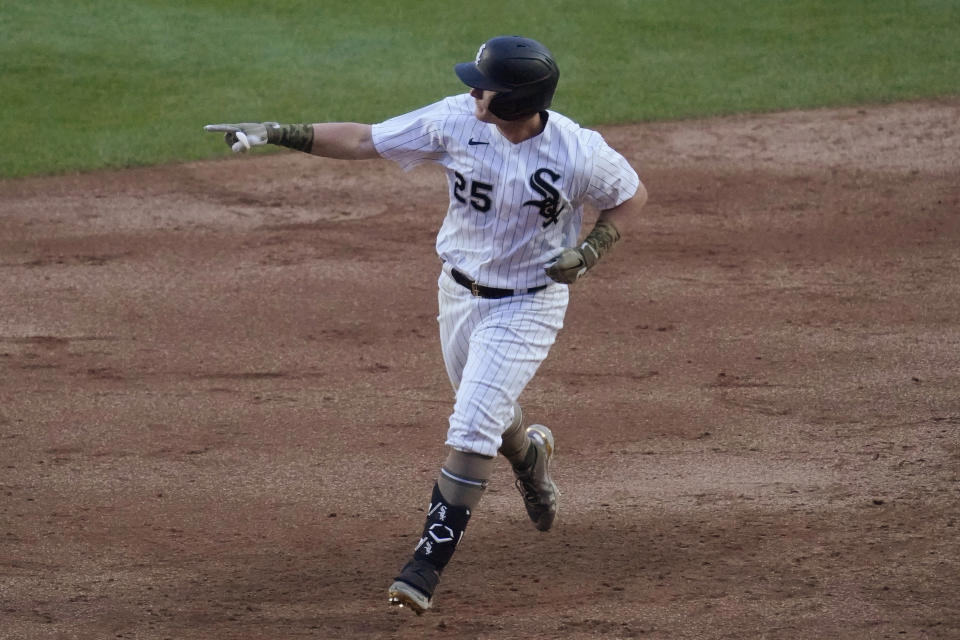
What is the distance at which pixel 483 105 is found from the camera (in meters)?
4.27

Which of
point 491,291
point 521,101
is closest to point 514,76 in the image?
point 521,101

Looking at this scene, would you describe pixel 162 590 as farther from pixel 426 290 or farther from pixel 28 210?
pixel 28 210

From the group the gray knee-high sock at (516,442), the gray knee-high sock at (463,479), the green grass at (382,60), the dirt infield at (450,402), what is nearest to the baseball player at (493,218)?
the gray knee-high sock at (463,479)

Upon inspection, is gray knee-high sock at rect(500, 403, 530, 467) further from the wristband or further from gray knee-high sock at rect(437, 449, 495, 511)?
the wristband

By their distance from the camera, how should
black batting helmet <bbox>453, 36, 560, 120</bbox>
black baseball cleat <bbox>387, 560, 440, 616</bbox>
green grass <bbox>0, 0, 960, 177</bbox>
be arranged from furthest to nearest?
green grass <bbox>0, 0, 960, 177</bbox>
black batting helmet <bbox>453, 36, 560, 120</bbox>
black baseball cleat <bbox>387, 560, 440, 616</bbox>

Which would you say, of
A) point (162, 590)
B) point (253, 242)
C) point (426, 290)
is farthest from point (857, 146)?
point (162, 590)

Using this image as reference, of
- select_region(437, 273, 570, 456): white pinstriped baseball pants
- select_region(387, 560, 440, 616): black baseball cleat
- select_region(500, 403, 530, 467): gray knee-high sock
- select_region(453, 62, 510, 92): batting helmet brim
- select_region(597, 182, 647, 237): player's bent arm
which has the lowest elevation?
select_region(387, 560, 440, 616): black baseball cleat

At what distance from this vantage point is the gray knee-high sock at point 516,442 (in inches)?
186

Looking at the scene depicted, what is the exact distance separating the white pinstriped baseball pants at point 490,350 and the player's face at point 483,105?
0.61 m

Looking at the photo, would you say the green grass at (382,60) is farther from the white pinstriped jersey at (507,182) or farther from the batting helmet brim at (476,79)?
the batting helmet brim at (476,79)

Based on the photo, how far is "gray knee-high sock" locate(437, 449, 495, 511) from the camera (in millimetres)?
4184

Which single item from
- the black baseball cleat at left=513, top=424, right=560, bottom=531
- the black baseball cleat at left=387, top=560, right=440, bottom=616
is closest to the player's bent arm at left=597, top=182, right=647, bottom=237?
the black baseball cleat at left=513, top=424, right=560, bottom=531

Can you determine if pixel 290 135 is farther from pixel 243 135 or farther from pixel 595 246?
pixel 595 246

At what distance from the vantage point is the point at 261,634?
4172 mm
